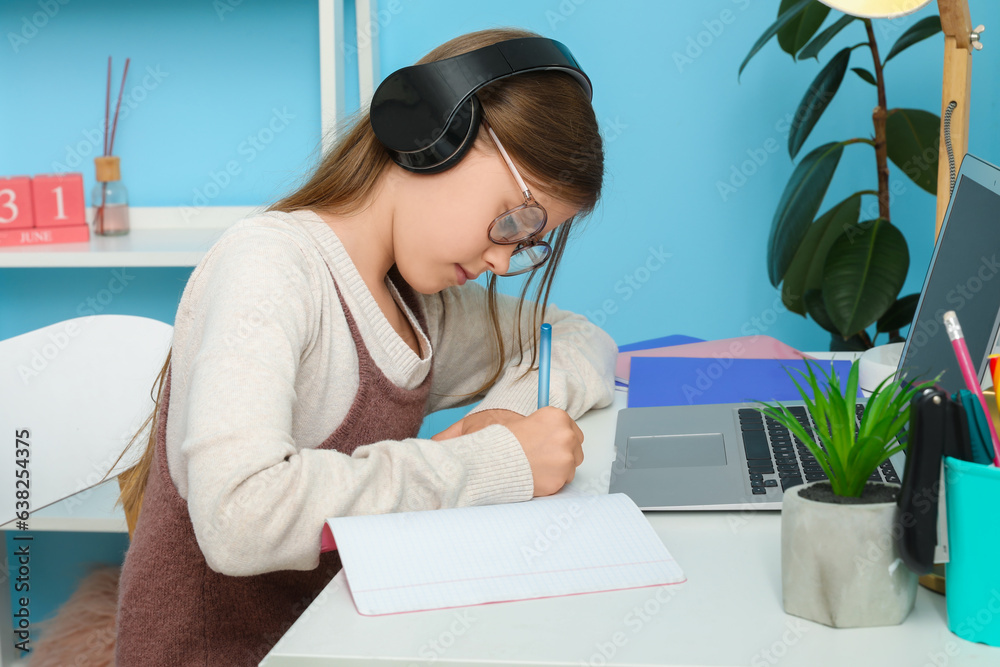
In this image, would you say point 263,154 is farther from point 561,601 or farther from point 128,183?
point 561,601

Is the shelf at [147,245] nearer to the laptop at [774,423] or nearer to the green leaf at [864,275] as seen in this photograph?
the laptop at [774,423]

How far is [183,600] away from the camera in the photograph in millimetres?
847

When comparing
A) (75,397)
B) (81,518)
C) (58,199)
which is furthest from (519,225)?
(58,199)

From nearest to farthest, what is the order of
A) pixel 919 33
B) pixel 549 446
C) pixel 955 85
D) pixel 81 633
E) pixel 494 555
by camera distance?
pixel 494 555 → pixel 549 446 → pixel 955 85 → pixel 81 633 → pixel 919 33

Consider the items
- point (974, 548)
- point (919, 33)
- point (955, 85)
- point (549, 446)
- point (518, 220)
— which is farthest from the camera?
point (919, 33)

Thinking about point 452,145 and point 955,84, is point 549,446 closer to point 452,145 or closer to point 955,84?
point 452,145

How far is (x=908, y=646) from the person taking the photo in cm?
51

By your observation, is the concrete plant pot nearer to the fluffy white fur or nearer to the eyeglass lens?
the eyeglass lens

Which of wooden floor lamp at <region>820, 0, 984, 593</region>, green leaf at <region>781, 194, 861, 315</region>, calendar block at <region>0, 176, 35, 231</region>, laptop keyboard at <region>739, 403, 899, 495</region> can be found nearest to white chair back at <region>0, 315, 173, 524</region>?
calendar block at <region>0, 176, 35, 231</region>

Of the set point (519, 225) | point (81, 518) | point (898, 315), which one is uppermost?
point (519, 225)

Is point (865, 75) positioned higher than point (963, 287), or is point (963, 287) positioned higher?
point (865, 75)

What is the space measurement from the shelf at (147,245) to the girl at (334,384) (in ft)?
2.07

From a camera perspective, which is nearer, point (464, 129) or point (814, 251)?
point (464, 129)

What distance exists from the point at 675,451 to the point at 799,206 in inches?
35.9
